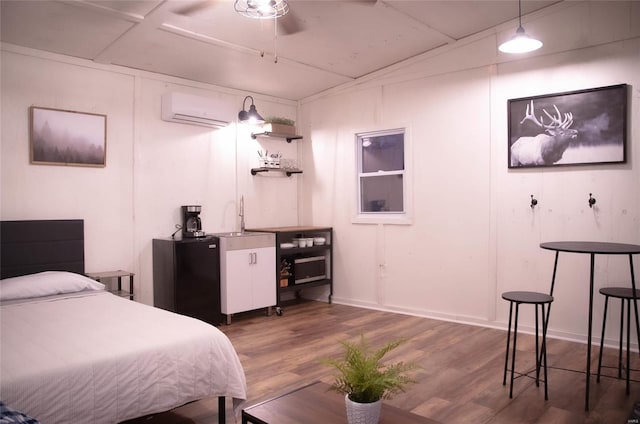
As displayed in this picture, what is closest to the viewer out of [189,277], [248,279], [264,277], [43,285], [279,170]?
[43,285]

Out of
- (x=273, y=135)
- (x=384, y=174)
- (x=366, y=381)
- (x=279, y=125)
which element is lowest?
(x=366, y=381)

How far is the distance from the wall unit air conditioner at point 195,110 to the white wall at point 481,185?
1437 millimetres

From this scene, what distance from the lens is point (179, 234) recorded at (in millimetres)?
4953

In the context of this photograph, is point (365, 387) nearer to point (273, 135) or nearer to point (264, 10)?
point (264, 10)

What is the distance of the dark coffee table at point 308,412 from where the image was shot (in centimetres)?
171

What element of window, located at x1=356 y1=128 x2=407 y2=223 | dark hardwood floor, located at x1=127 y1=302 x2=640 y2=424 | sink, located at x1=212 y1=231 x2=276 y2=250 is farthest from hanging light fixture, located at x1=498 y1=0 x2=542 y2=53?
sink, located at x1=212 y1=231 x2=276 y2=250

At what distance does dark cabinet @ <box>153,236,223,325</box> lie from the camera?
4.34 m

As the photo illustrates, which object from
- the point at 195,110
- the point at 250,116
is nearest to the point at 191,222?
the point at 195,110

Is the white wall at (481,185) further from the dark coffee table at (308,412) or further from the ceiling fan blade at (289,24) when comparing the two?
the dark coffee table at (308,412)

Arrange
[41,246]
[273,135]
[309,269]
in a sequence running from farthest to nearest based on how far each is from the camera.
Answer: [273,135]
[309,269]
[41,246]

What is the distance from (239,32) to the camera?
12.8ft

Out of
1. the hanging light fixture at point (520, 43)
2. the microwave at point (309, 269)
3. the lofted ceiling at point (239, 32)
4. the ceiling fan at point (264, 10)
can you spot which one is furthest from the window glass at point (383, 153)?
the hanging light fixture at point (520, 43)

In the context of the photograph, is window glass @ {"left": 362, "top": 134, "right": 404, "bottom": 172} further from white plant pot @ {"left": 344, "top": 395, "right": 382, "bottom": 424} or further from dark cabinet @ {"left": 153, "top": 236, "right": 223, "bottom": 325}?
white plant pot @ {"left": 344, "top": 395, "right": 382, "bottom": 424}

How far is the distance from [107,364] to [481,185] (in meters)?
3.73
